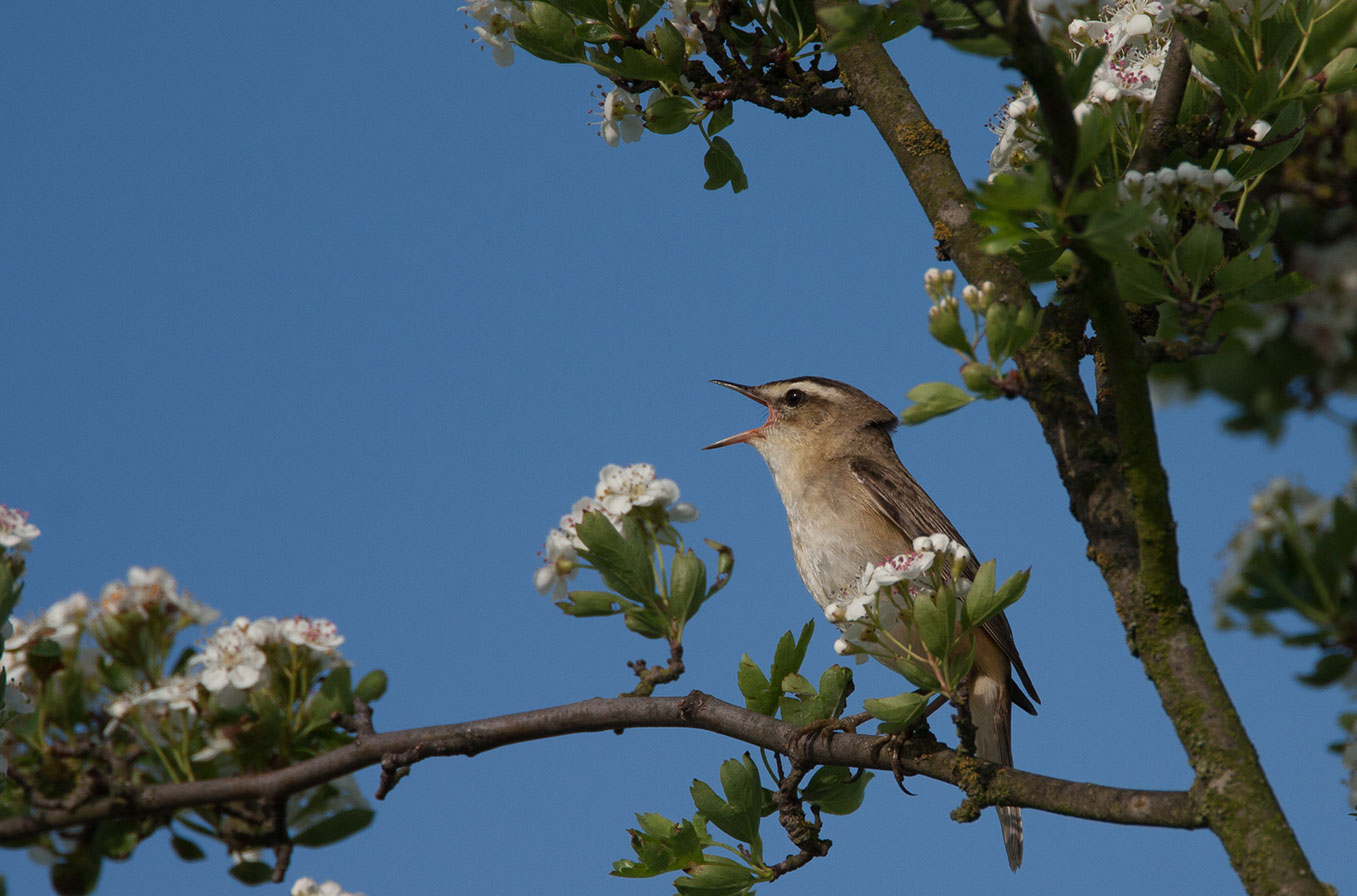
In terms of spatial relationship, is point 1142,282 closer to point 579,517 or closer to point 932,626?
point 932,626

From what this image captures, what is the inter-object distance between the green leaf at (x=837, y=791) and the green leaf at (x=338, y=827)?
1.63 m

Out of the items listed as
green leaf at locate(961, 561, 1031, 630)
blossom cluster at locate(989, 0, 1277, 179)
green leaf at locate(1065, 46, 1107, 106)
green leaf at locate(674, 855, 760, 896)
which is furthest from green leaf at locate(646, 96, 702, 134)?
green leaf at locate(674, 855, 760, 896)

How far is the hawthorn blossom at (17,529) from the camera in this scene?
3.30 meters

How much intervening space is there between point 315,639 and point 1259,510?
2352 mm

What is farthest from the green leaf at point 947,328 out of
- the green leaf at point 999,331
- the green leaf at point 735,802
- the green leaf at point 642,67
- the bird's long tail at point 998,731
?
the bird's long tail at point 998,731

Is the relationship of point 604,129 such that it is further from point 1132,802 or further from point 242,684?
point 1132,802

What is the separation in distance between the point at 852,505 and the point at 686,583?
123 inches

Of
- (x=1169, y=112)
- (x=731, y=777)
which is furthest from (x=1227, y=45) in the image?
(x=731, y=777)

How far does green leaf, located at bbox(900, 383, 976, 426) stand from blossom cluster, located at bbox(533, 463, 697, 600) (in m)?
1.04

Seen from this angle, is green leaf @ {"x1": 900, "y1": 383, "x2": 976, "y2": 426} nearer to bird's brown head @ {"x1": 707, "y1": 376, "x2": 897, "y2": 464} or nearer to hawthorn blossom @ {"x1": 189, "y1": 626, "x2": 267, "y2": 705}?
hawthorn blossom @ {"x1": 189, "y1": 626, "x2": 267, "y2": 705}

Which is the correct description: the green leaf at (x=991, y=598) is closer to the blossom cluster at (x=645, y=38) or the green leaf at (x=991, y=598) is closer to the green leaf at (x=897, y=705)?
the green leaf at (x=897, y=705)

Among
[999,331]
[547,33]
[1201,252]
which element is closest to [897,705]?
[999,331]

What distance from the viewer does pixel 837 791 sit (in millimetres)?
4121

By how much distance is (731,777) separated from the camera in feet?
13.0
